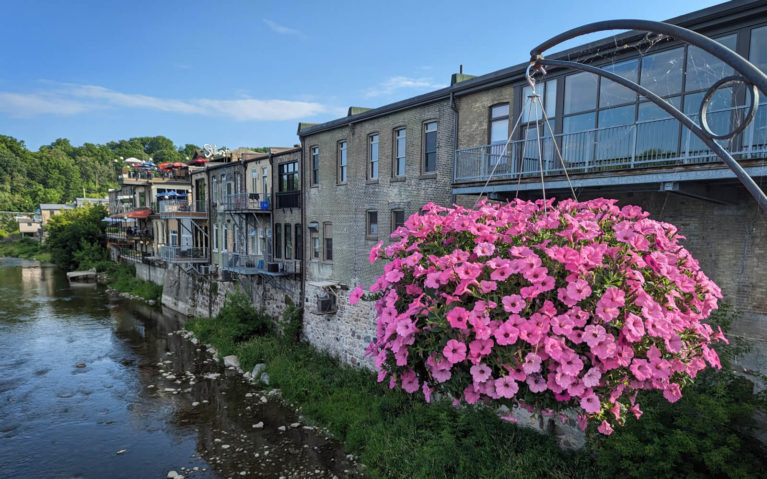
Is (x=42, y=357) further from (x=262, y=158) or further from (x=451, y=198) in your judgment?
(x=451, y=198)

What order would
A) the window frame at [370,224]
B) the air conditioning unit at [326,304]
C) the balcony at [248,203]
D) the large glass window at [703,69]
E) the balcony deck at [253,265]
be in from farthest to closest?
the balcony at [248,203], the balcony deck at [253,265], the air conditioning unit at [326,304], the window frame at [370,224], the large glass window at [703,69]

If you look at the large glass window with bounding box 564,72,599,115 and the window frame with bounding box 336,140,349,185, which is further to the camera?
the window frame with bounding box 336,140,349,185

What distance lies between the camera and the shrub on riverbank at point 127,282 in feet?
113

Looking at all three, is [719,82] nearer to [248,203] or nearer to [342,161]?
[342,161]

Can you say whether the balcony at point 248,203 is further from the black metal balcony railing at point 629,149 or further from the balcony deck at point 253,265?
the black metal balcony railing at point 629,149

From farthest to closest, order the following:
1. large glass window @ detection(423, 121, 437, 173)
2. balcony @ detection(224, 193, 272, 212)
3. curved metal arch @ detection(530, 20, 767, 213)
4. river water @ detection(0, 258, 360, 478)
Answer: balcony @ detection(224, 193, 272, 212) < large glass window @ detection(423, 121, 437, 173) < river water @ detection(0, 258, 360, 478) < curved metal arch @ detection(530, 20, 767, 213)

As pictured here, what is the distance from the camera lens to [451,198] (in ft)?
44.0

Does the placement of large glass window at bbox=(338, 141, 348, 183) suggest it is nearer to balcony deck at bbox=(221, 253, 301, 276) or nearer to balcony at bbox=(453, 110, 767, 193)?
balcony deck at bbox=(221, 253, 301, 276)

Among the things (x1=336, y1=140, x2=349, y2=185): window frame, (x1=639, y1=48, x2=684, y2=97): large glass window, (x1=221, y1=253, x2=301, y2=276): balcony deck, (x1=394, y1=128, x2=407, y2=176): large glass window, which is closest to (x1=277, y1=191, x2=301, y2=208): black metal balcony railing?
(x1=221, y1=253, x2=301, y2=276): balcony deck

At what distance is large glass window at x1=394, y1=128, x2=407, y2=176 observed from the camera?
1530 centimetres

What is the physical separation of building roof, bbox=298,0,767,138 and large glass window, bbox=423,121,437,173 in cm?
79

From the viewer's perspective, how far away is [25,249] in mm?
71688

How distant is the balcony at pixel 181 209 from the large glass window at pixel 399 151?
1779 cm

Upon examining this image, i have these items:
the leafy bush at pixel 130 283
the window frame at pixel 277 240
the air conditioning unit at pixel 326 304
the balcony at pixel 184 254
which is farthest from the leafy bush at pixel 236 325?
the leafy bush at pixel 130 283
